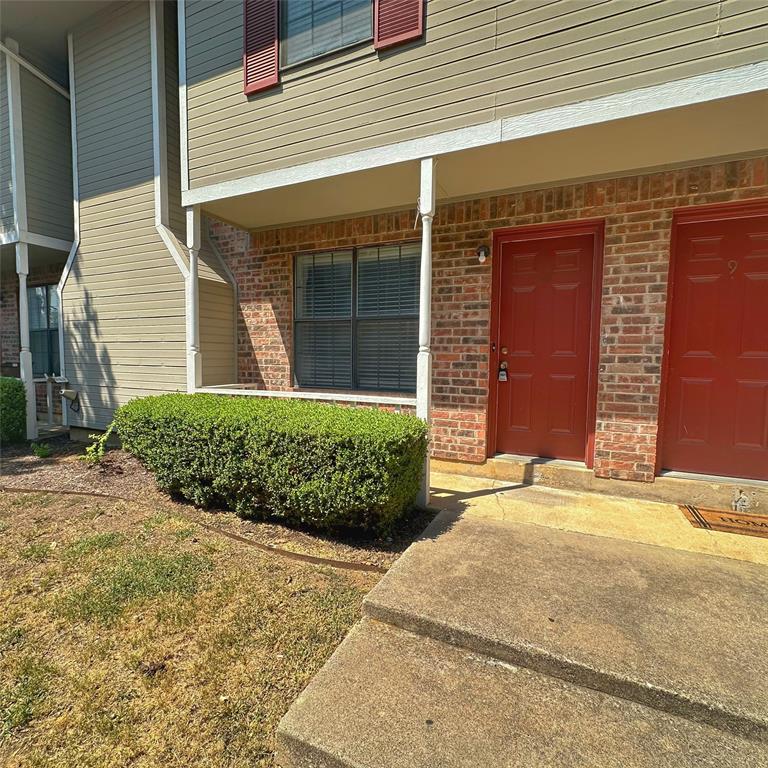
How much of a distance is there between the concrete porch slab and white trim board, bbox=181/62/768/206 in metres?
2.82

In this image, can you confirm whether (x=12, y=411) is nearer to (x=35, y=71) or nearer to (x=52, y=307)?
(x=52, y=307)

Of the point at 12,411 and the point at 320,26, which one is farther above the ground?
the point at 320,26

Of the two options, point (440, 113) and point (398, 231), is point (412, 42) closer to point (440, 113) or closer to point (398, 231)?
point (440, 113)

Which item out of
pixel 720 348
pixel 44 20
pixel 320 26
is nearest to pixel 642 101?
pixel 720 348

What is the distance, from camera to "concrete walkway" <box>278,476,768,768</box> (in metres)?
1.45

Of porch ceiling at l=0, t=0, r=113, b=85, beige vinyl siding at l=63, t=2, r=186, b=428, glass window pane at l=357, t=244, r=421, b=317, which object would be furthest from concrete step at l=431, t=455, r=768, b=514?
porch ceiling at l=0, t=0, r=113, b=85

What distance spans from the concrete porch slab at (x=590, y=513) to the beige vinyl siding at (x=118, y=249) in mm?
3981

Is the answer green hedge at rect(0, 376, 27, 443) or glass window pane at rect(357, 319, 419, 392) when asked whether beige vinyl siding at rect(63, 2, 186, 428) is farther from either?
glass window pane at rect(357, 319, 419, 392)

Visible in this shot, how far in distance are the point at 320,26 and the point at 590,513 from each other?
192 inches

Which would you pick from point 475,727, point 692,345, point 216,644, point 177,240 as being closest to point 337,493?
point 216,644

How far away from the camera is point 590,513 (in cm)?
336

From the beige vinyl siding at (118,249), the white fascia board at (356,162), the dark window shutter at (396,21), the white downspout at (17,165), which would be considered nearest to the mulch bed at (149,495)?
the beige vinyl siding at (118,249)

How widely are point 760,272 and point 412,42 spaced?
337cm

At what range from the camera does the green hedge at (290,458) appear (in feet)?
9.21
